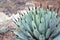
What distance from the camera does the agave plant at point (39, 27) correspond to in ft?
3.44

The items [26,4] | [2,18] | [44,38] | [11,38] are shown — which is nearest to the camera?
[44,38]

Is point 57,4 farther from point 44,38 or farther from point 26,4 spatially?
point 44,38

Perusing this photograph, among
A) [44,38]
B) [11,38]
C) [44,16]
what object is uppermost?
[44,16]

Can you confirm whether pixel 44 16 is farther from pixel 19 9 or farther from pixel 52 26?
pixel 19 9

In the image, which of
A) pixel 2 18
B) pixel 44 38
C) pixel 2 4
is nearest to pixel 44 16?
pixel 44 38

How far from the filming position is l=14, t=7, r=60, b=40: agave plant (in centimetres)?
105

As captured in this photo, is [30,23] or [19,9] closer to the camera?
[30,23]

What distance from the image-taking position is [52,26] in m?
1.06

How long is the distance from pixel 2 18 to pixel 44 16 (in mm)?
1146

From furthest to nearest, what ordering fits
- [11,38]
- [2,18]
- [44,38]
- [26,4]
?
[26,4] → [2,18] → [11,38] → [44,38]

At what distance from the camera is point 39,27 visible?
105 cm

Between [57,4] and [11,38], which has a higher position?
[57,4]

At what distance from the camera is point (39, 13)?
3.65 feet

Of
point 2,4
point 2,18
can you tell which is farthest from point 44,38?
point 2,4
